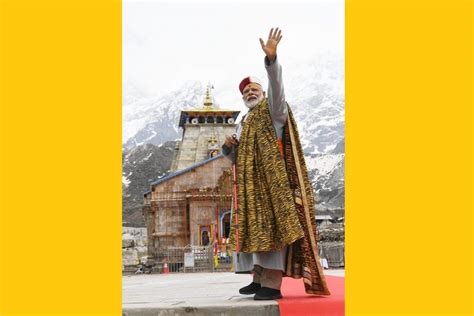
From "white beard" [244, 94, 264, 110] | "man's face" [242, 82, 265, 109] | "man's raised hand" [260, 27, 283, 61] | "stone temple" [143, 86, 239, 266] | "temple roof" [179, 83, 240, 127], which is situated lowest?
"stone temple" [143, 86, 239, 266]

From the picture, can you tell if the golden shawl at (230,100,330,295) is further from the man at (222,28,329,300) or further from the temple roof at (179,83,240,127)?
the temple roof at (179,83,240,127)

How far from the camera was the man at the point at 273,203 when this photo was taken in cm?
328

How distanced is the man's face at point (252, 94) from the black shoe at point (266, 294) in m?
1.29

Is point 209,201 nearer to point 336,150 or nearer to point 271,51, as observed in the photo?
point 271,51

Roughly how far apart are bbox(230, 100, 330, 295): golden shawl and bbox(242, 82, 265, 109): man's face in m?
0.18

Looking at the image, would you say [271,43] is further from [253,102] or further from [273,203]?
[273,203]

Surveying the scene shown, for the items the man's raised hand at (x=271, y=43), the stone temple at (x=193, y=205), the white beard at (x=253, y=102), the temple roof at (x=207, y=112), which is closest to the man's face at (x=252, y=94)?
the white beard at (x=253, y=102)

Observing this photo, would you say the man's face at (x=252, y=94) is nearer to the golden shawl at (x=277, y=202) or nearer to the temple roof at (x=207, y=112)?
the golden shawl at (x=277, y=202)

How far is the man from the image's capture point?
328 centimetres

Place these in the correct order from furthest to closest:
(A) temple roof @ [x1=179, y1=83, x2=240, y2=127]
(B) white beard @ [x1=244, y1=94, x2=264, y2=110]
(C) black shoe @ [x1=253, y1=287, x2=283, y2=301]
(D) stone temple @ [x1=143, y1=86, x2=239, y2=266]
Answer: (A) temple roof @ [x1=179, y1=83, x2=240, y2=127], (D) stone temple @ [x1=143, y1=86, x2=239, y2=266], (B) white beard @ [x1=244, y1=94, x2=264, y2=110], (C) black shoe @ [x1=253, y1=287, x2=283, y2=301]

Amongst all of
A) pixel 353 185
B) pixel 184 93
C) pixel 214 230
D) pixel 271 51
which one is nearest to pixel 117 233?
pixel 353 185

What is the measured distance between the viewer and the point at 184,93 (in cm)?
7638

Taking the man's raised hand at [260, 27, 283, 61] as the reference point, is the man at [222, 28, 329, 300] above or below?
below

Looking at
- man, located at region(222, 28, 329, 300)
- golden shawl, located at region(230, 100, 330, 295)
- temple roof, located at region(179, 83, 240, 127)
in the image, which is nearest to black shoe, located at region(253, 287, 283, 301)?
man, located at region(222, 28, 329, 300)
